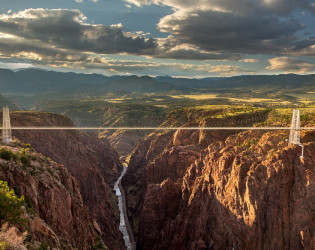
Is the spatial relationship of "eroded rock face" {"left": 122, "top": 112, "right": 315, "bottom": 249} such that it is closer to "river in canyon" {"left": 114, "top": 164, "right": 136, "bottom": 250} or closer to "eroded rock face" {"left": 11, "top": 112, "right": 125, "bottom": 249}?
"river in canyon" {"left": 114, "top": 164, "right": 136, "bottom": 250}

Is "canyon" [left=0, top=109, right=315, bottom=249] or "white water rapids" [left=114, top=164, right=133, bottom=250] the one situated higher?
"canyon" [left=0, top=109, right=315, bottom=249]

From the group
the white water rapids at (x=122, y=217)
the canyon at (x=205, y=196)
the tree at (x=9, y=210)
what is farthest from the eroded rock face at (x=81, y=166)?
the tree at (x=9, y=210)

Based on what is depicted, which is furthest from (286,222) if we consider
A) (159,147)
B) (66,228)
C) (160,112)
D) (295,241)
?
(160,112)

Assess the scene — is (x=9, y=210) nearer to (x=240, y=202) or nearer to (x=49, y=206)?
(x=49, y=206)

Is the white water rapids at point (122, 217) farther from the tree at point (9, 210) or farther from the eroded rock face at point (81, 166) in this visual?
the tree at point (9, 210)

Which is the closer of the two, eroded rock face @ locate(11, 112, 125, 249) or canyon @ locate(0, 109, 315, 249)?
canyon @ locate(0, 109, 315, 249)

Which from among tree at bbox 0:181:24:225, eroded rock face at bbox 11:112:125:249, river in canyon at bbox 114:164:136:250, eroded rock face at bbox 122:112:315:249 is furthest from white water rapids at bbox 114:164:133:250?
tree at bbox 0:181:24:225

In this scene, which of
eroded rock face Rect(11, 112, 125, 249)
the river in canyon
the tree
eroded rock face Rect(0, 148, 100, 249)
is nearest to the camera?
the tree
